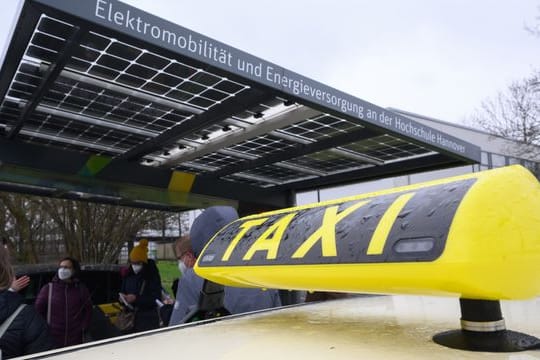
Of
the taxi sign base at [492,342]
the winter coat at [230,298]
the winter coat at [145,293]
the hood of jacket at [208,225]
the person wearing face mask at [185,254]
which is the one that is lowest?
the winter coat at [145,293]

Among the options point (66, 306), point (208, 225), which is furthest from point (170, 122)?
point (208, 225)

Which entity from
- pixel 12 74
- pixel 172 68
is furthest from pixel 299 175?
pixel 12 74

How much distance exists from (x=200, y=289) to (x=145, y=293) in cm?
397

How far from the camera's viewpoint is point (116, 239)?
13.9 m

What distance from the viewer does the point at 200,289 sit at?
2.94 metres

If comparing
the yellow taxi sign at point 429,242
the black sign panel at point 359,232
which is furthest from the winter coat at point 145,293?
the yellow taxi sign at point 429,242

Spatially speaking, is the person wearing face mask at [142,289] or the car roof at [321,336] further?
the person wearing face mask at [142,289]

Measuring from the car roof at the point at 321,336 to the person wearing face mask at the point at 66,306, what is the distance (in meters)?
3.48

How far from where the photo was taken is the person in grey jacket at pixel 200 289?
2887 mm

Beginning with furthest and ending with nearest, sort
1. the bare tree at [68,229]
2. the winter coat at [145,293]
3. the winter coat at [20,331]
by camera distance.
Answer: the bare tree at [68,229]
the winter coat at [145,293]
the winter coat at [20,331]

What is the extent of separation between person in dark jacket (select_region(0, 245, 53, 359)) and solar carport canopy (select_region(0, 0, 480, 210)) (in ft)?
5.73

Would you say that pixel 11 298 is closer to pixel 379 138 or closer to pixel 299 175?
pixel 379 138

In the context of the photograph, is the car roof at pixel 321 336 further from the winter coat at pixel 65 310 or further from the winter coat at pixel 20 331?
the winter coat at pixel 65 310

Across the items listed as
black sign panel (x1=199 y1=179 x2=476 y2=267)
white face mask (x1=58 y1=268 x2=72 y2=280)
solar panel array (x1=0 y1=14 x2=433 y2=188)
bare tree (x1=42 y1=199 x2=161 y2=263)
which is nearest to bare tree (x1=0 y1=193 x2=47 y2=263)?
bare tree (x1=42 y1=199 x2=161 y2=263)
